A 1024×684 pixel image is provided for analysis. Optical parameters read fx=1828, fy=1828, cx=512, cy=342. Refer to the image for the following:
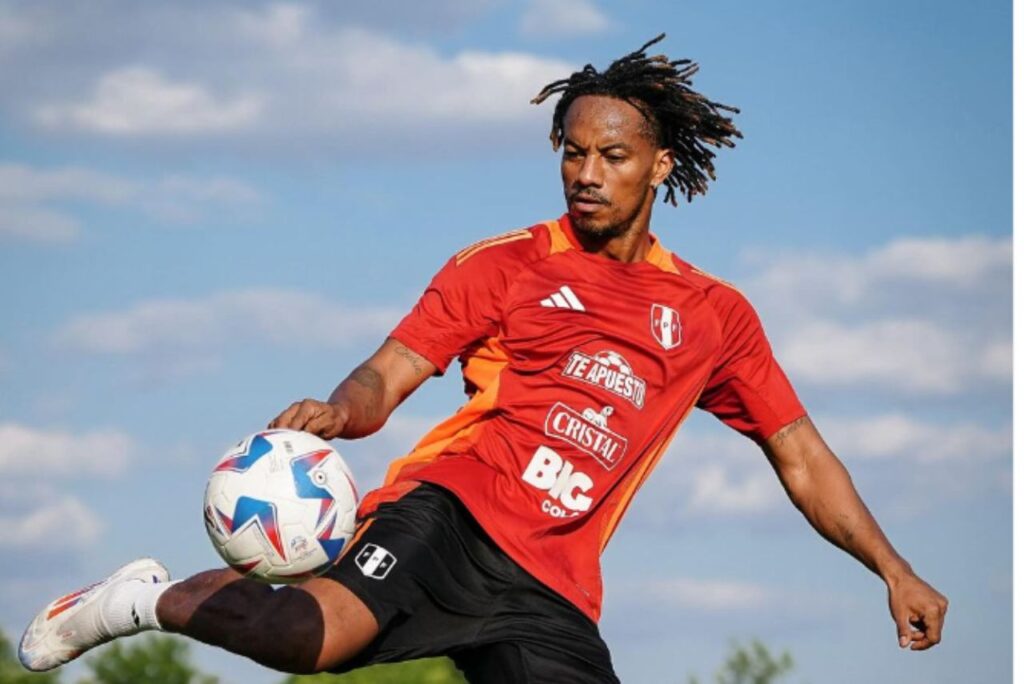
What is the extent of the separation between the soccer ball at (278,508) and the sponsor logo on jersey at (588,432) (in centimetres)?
132

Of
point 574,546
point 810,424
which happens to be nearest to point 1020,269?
point 810,424

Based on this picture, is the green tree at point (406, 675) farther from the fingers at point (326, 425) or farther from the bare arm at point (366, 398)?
the fingers at point (326, 425)

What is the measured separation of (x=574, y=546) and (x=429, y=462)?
0.81 m

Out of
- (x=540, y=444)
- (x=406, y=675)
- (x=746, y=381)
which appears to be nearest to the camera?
(x=540, y=444)

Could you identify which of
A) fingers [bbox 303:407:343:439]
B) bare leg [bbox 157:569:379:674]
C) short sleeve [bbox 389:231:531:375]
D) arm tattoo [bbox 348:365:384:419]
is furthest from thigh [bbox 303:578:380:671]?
short sleeve [bbox 389:231:531:375]

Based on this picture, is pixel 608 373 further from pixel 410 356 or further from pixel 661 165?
pixel 661 165

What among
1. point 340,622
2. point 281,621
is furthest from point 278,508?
point 340,622

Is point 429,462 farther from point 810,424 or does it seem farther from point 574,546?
point 810,424

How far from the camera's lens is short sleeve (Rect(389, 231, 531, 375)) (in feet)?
29.7

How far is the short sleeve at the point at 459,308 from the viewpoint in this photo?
905 cm

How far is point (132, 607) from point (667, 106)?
3.90 metres

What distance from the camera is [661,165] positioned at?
990 cm

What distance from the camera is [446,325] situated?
9062 mm

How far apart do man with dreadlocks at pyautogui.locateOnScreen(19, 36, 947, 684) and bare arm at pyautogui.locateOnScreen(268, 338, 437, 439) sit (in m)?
0.01
